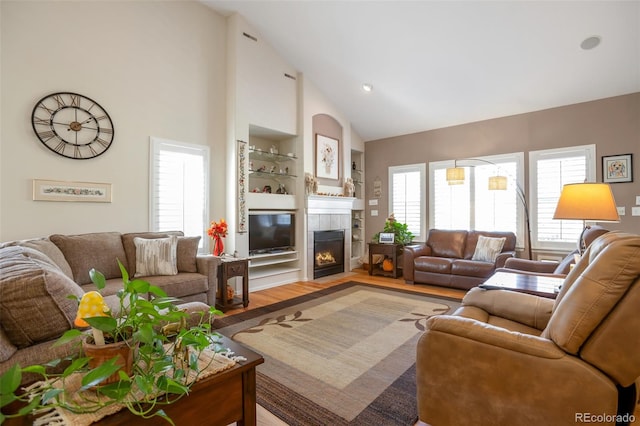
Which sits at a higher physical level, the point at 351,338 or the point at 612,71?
the point at 612,71

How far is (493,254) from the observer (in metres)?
4.84

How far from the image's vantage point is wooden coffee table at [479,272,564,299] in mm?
2256

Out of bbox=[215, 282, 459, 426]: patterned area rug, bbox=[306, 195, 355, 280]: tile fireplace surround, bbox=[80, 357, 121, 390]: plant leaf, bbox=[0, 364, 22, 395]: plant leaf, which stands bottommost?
bbox=[215, 282, 459, 426]: patterned area rug

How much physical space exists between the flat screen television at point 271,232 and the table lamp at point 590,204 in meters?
3.76

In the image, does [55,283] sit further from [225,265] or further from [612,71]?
[612,71]

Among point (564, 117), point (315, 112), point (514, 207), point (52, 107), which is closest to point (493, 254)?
point (514, 207)

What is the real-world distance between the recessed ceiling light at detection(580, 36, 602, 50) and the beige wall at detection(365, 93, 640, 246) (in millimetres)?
1219

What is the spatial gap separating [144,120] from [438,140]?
5.01 metres

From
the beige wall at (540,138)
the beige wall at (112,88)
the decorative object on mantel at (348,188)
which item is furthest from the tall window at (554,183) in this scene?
the beige wall at (112,88)

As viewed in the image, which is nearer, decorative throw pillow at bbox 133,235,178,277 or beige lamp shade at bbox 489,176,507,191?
decorative throw pillow at bbox 133,235,178,277

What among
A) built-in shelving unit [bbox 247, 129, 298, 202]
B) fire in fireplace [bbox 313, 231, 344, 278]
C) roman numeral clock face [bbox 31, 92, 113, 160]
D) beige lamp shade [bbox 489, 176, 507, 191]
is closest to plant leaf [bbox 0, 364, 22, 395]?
roman numeral clock face [bbox 31, 92, 113, 160]

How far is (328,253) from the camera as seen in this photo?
5.98 meters

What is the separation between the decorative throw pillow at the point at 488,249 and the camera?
484 centimetres

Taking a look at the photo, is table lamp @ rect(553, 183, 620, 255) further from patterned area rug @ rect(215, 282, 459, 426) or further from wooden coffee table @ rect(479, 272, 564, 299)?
patterned area rug @ rect(215, 282, 459, 426)
